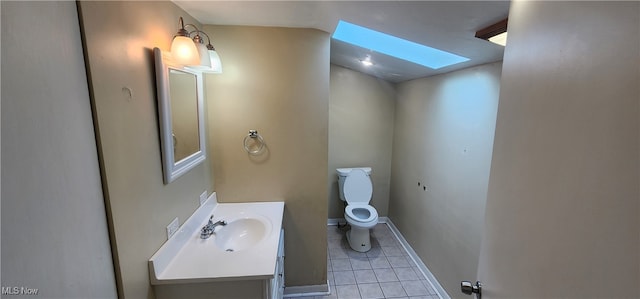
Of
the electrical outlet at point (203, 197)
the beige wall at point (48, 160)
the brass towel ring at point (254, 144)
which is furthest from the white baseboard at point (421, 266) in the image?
the beige wall at point (48, 160)

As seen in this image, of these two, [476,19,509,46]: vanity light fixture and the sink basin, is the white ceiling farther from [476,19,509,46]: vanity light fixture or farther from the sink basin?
the sink basin

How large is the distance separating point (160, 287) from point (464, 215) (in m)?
2.08

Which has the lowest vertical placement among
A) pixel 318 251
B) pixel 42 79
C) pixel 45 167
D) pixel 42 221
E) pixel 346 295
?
pixel 346 295

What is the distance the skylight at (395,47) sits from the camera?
192 centimetres

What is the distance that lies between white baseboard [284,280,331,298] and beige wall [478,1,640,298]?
182 centimetres

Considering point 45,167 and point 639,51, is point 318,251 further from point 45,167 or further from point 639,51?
point 639,51

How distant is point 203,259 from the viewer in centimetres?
133

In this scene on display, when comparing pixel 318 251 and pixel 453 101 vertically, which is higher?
pixel 453 101

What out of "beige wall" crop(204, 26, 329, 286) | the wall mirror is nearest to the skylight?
"beige wall" crop(204, 26, 329, 286)

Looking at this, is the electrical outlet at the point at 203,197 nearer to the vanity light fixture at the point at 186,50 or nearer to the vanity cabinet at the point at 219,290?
the vanity cabinet at the point at 219,290

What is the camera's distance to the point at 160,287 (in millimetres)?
1229

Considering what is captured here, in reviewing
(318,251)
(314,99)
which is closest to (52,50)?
(314,99)

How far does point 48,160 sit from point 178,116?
77 cm

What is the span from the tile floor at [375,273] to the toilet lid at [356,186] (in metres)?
0.56
